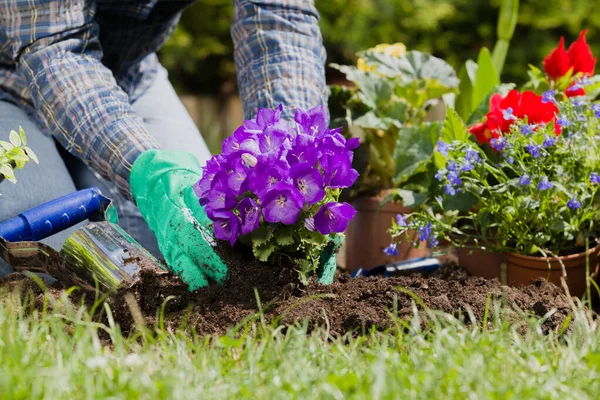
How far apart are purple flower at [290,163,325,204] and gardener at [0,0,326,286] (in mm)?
322

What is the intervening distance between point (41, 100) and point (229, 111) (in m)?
3.64

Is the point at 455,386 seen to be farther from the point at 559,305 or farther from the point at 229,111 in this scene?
the point at 229,111

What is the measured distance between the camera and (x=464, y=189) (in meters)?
2.07

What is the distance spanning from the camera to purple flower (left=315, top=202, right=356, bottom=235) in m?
1.66

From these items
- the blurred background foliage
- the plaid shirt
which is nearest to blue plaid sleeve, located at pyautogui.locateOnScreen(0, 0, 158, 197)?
the plaid shirt

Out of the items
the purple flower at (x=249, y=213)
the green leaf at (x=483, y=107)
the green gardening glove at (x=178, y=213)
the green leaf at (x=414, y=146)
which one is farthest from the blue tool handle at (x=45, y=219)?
the green leaf at (x=483, y=107)

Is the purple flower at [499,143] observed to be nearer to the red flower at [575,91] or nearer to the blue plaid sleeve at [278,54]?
the red flower at [575,91]

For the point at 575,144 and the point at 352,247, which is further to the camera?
the point at 352,247

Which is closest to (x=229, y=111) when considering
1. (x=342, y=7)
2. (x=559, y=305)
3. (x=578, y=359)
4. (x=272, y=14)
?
(x=342, y=7)

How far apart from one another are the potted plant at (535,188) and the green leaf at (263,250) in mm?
460

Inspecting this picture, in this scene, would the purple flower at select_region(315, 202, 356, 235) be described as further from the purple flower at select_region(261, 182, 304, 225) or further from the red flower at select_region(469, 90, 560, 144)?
the red flower at select_region(469, 90, 560, 144)

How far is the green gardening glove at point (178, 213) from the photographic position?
5.90 ft

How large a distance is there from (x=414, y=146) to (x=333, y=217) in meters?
0.87

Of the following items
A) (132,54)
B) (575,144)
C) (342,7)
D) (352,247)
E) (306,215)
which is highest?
(342,7)
